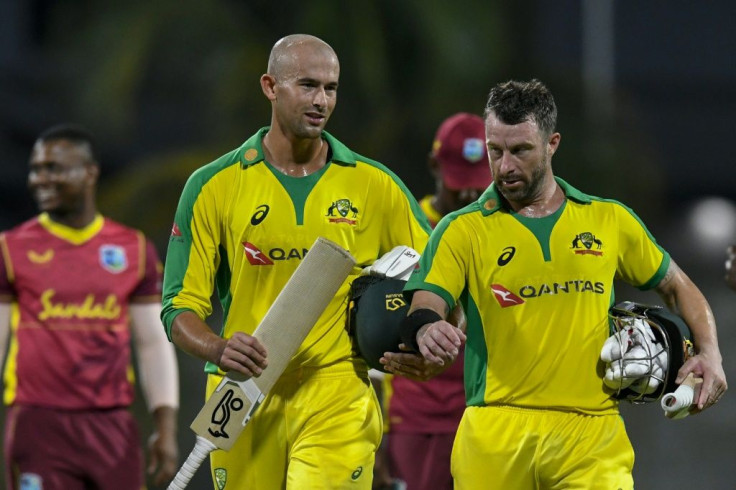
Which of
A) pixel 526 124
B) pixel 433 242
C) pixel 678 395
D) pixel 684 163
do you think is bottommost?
pixel 684 163

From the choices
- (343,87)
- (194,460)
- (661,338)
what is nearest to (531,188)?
(661,338)

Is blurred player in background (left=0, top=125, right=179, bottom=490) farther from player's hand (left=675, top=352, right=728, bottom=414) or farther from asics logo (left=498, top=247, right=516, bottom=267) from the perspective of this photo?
player's hand (left=675, top=352, right=728, bottom=414)

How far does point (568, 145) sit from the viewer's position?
15203mm

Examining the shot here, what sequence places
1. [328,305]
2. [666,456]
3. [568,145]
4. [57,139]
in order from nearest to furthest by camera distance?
[328,305]
[57,139]
[666,456]
[568,145]

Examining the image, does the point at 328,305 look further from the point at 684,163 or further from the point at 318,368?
the point at 684,163

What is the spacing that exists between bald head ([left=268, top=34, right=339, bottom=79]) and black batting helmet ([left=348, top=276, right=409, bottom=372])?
814 mm

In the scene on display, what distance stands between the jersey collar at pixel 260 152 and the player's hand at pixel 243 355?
76 cm

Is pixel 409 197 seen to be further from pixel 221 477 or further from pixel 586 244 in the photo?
pixel 221 477

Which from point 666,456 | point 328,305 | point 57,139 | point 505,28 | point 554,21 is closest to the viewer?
point 328,305

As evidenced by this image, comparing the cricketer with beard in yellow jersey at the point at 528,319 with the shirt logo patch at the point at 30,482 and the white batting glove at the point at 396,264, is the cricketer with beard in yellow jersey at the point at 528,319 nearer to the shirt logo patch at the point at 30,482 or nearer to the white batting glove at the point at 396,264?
the white batting glove at the point at 396,264

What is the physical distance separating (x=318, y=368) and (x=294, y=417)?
0.20 metres

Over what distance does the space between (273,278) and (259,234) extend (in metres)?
0.17

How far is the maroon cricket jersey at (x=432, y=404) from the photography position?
308 inches

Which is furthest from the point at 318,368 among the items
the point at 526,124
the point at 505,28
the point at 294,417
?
the point at 505,28
